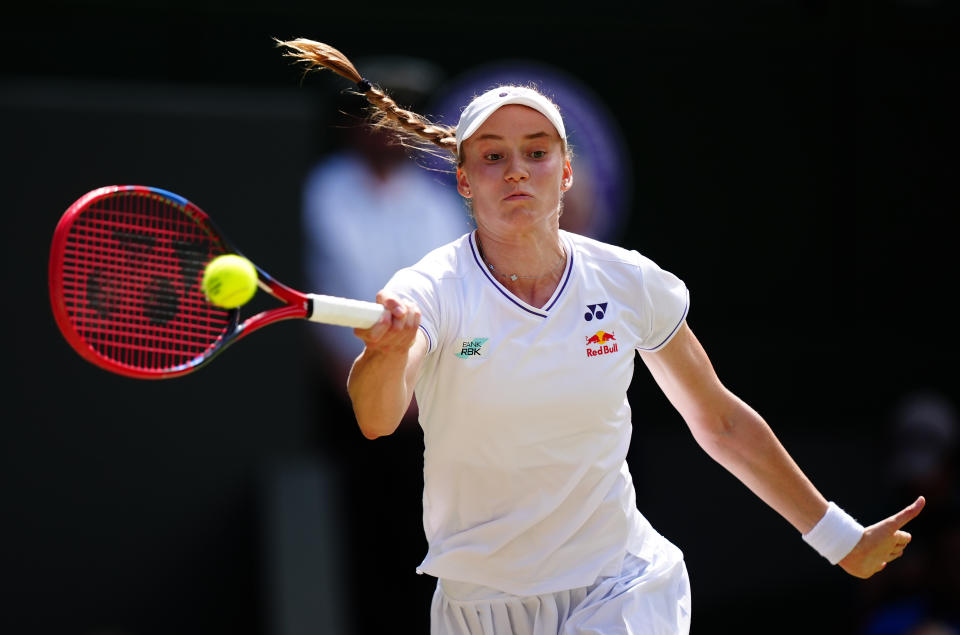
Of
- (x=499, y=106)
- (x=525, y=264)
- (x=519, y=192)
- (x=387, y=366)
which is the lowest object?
(x=387, y=366)

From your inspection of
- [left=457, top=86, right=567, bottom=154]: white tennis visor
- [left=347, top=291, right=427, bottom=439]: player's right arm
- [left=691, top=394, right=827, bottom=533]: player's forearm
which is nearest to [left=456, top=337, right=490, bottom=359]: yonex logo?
[left=347, top=291, right=427, bottom=439]: player's right arm

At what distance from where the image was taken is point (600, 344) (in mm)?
3475

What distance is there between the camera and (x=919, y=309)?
29.1ft

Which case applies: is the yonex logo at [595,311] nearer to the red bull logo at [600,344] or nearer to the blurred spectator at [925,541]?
the red bull logo at [600,344]

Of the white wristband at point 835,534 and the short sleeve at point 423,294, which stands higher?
the short sleeve at point 423,294

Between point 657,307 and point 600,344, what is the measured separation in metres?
0.23

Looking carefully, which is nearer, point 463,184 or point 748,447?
point 463,184

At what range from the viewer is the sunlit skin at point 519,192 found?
136 inches

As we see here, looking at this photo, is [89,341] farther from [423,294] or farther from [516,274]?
[516,274]

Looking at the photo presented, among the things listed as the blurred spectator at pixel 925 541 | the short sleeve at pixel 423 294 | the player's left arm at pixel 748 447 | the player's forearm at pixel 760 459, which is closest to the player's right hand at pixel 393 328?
the short sleeve at pixel 423 294

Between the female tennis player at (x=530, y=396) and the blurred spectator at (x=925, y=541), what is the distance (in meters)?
3.09

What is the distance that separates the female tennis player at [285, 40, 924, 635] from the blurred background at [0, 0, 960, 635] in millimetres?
1365

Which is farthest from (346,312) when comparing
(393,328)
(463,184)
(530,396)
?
(463,184)

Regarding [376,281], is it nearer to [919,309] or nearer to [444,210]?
[444,210]
